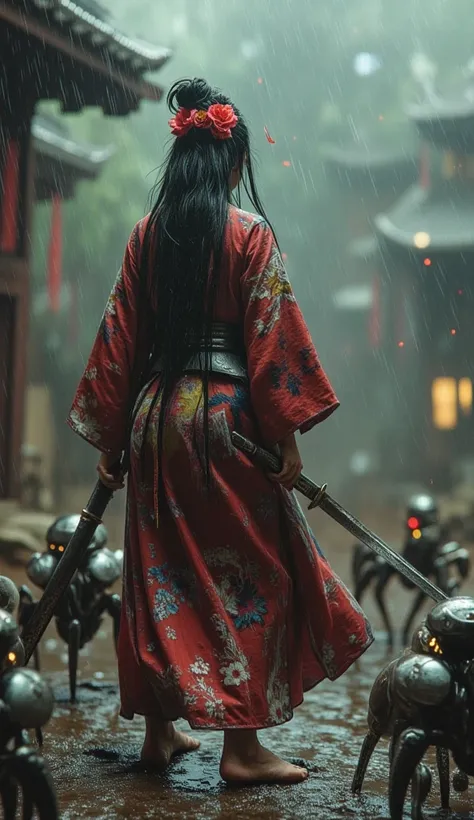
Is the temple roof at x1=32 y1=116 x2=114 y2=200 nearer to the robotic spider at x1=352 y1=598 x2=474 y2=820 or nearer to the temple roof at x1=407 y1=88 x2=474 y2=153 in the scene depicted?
the temple roof at x1=407 y1=88 x2=474 y2=153

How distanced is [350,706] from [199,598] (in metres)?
1.79

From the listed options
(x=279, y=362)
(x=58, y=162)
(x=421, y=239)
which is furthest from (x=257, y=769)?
(x=421, y=239)

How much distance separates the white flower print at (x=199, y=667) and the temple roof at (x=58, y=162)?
12.9 m

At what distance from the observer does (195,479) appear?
3.18 m

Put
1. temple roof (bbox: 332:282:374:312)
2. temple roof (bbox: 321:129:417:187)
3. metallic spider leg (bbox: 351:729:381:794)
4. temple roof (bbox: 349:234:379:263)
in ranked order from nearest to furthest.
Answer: metallic spider leg (bbox: 351:729:381:794)
temple roof (bbox: 332:282:374:312)
temple roof (bbox: 321:129:417:187)
temple roof (bbox: 349:234:379:263)

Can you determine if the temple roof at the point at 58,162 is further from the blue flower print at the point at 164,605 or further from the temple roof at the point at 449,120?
the blue flower print at the point at 164,605

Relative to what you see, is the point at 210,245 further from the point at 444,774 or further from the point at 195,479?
the point at 444,774

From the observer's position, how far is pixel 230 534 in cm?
317

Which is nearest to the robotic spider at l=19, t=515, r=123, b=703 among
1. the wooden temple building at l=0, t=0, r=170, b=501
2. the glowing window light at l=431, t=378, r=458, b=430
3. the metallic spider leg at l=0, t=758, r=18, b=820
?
the metallic spider leg at l=0, t=758, r=18, b=820

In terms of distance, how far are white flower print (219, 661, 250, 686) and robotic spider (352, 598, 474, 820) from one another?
20.2 inches

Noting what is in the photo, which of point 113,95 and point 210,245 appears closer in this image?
point 210,245

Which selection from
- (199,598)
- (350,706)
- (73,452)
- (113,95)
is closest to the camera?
(199,598)

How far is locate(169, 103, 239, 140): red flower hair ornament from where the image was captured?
3326 millimetres

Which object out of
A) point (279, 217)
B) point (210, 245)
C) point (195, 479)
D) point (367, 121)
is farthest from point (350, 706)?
point (367, 121)
